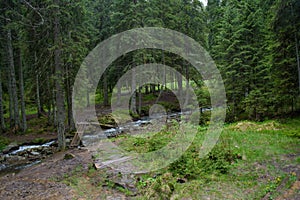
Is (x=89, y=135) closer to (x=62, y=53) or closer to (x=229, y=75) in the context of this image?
(x=62, y=53)

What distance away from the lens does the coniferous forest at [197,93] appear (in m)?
6.66

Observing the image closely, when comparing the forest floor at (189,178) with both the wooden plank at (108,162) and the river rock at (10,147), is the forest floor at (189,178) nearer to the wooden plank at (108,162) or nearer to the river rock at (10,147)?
the wooden plank at (108,162)

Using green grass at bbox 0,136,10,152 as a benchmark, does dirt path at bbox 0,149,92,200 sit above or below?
below

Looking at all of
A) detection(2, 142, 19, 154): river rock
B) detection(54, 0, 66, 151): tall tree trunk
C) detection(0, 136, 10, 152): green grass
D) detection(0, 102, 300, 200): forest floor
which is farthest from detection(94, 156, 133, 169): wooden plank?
detection(0, 136, 10, 152): green grass

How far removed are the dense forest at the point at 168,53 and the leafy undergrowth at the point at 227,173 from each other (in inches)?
199

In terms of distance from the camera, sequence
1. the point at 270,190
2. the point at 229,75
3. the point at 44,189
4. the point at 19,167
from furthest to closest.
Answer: the point at 229,75, the point at 19,167, the point at 44,189, the point at 270,190

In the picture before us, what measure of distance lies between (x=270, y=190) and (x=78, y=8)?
12.6m

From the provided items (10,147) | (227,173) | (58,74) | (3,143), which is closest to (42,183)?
(227,173)

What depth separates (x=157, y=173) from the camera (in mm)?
7422

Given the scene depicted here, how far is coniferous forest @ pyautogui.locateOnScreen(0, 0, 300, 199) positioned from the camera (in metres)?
6.66

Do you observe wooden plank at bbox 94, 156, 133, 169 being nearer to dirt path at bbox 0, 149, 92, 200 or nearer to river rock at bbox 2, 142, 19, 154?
dirt path at bbox 0, 149, 92, 200

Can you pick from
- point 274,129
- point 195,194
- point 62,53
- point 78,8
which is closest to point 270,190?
point 195,194

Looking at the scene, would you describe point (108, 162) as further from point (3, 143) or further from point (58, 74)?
point (3, 143)

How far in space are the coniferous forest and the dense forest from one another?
0.07 metres
